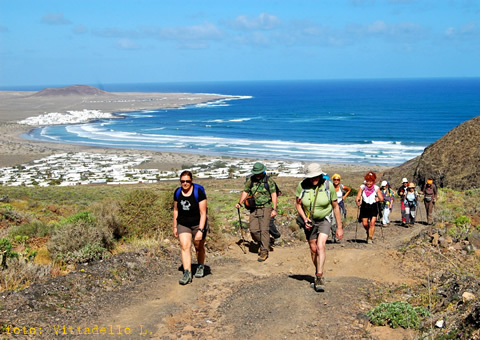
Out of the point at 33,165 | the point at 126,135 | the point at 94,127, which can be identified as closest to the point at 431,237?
the point at 33,165

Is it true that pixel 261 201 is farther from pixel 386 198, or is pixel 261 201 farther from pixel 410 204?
pixel 410 204

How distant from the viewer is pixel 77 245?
788cm

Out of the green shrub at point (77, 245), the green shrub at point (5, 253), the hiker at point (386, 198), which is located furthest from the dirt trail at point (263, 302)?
the hiker at point (386, 198)

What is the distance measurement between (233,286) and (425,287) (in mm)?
2668

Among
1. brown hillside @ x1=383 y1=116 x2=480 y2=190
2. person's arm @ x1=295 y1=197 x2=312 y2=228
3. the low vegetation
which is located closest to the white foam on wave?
brown hillside @ x1=383 y1=116 x2=480 y2=190

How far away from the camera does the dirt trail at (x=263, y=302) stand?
539 centimetres

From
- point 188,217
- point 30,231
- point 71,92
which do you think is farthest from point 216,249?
point 71,92

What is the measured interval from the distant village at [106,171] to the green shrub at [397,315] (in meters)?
35.3

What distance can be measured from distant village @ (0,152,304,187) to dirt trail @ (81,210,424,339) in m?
32.8

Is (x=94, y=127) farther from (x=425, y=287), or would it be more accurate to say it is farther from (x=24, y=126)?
(x=425, y=287)

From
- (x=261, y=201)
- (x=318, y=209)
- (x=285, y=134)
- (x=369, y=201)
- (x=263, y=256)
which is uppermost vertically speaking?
(x=318, y=209)

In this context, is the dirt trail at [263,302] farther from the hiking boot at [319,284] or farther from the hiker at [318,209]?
the hiker at [318,209]

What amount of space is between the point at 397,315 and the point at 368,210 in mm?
4818

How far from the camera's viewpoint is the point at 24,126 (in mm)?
87812
